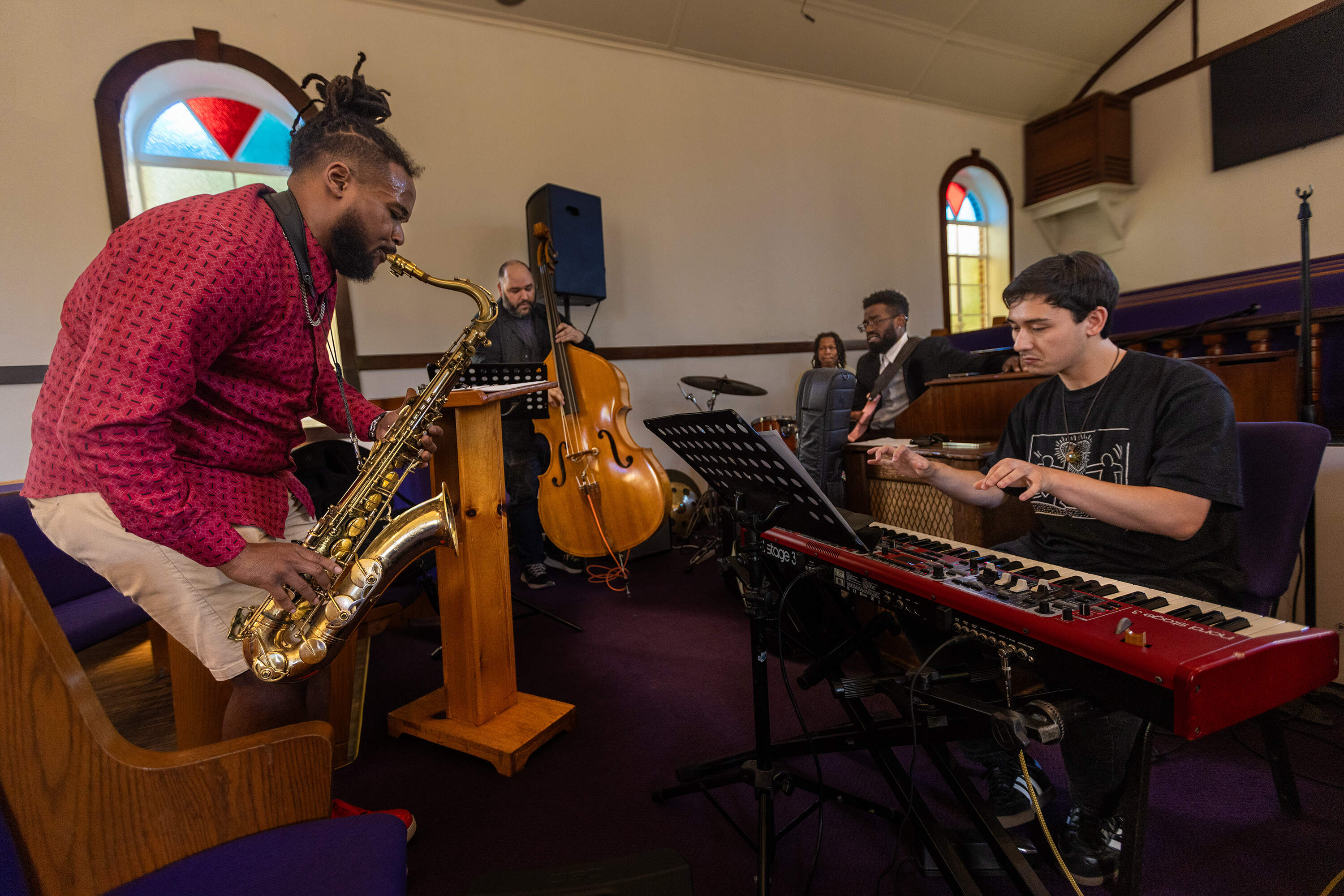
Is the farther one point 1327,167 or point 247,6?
point 1327,167

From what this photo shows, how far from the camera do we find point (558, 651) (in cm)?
280

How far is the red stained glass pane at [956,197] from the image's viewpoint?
6.85m

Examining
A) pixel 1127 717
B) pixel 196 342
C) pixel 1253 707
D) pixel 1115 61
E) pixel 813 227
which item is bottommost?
pixel 1127 717

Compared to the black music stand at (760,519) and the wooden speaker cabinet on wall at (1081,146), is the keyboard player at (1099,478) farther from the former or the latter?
the wooden speaker cabinet on wall at (1081,146)

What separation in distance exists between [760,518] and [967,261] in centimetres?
674

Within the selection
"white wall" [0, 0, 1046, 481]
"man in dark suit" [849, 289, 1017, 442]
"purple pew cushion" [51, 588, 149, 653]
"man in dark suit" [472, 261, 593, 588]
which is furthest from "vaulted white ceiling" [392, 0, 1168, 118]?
"purple pew cushion" [51, 588, 149, 653]

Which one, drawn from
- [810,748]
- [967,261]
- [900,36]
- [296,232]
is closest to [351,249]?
[296,232]

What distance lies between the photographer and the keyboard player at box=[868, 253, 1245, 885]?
4.42ft

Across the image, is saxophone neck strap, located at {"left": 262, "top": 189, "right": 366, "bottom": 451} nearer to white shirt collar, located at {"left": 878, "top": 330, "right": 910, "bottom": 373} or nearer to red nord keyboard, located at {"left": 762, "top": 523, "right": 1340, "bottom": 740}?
red nord keyboard, located at {"left": 762, "top": 523, "right": 1340, "bottom": 740}

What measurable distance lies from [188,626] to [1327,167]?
7.85m

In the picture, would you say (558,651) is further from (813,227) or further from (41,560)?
(813,227)

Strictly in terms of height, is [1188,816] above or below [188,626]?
below

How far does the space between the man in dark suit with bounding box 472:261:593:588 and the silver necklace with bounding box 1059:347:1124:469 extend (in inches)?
99.7

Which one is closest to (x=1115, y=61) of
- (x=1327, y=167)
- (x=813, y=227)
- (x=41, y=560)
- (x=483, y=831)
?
(x=1327, y=167)
